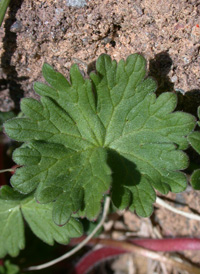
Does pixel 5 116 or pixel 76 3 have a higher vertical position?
pixel 76 3

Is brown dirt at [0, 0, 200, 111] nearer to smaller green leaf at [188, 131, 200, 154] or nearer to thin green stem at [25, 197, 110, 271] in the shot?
smaller green leaf at [188, 131, 200, 154]

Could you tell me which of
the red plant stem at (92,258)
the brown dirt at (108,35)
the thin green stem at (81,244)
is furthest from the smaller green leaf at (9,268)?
the brown dirt at (108,35)

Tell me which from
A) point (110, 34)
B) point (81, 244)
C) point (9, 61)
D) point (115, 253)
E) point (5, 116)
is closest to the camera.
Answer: point (110, 34)

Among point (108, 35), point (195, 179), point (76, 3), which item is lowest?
point (195, 179)

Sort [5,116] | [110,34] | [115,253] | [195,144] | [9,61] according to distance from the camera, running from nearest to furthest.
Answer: [195,144] → [110,34] → [9,61] → [5,116] → [115,253]

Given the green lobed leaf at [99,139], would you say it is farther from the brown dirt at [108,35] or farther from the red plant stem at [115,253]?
the red plant stem at [115,253]

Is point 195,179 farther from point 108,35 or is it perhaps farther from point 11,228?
point 11,228

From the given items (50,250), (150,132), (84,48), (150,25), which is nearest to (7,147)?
(50,250)

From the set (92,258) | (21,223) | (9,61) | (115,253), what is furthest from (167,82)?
(92,258)

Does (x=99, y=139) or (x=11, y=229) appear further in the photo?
(x=11, y=229)
